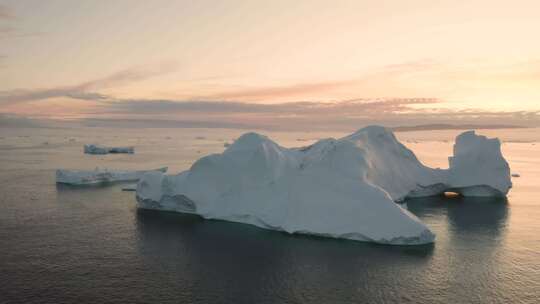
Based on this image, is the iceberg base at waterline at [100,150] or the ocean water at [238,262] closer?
the ocean water at [238,262]

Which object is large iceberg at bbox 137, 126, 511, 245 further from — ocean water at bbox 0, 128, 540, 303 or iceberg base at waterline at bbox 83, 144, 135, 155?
iceberg base at waterline at bbox 83, 144, 135, 155

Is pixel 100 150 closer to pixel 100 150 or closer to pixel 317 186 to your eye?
pixel 100 150

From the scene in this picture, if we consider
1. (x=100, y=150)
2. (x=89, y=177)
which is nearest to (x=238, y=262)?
(x=89, y=177)

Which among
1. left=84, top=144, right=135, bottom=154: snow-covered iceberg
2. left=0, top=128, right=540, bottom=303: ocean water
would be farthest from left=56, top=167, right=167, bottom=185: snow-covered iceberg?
Answer: left=84, top=144, right=135, bottom=154: snow-covered iceberg

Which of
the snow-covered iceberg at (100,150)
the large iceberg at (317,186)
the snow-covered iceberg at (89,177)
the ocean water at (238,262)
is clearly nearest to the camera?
the ocean water at (238,262)

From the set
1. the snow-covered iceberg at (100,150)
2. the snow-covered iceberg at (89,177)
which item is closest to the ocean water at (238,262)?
the snow-covered iceberg at (89,177)

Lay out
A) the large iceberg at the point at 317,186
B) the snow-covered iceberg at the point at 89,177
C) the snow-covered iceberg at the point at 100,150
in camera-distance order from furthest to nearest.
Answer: the snow-covered iceberg at the point at 100,150
the snow-covered iceberg at the point at 89,177
the large iceberg at the point at 317,186

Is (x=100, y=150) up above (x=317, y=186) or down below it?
below

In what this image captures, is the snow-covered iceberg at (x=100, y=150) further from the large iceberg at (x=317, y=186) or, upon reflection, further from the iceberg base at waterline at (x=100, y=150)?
the large iceberg at (x=317, y=186)

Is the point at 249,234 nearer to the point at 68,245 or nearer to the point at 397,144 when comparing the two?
the point at 68,245
